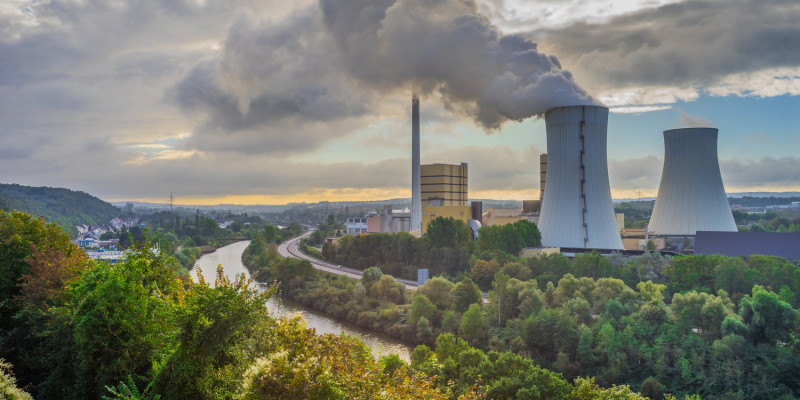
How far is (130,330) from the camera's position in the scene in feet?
22.8

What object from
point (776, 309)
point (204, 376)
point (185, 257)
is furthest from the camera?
point (185, 257)

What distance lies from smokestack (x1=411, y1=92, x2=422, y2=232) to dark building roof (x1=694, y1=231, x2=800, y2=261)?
1692 cm

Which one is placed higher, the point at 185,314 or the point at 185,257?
the point at 185,314

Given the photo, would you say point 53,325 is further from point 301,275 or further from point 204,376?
point 301,275

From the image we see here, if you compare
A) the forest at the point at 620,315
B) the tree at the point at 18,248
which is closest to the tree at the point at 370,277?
the forest at the point at 620,315

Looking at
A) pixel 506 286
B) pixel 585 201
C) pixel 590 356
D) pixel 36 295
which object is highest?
pixel 585 201

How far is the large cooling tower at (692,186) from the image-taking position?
81.7ft

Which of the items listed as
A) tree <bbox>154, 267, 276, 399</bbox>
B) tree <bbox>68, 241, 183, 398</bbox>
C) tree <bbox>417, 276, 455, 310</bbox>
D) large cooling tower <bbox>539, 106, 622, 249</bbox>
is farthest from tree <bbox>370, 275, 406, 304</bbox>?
tree <bbox>154, 267, 276, 399</bbox>

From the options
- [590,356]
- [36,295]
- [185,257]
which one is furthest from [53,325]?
[185,257]

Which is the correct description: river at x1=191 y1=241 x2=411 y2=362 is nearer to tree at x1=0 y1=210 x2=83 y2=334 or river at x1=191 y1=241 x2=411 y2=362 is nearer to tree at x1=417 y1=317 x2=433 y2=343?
tree at x1=417 y1=317 x2=433 y2=343

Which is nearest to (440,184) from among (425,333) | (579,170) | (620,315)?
(579,170)

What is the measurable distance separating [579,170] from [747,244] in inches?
352

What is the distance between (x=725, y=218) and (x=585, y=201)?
7394 mm

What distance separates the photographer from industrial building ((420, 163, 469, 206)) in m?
40.2
